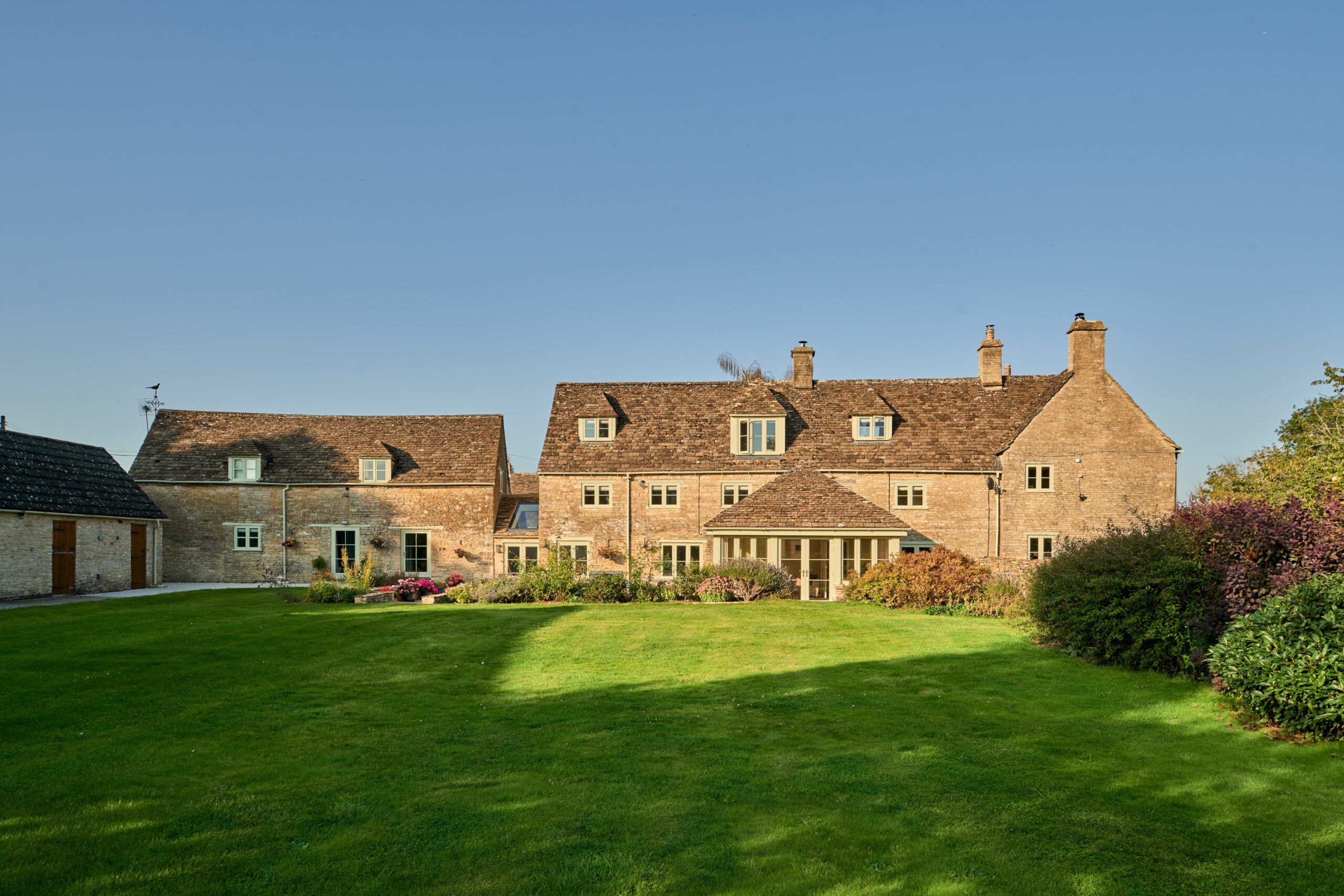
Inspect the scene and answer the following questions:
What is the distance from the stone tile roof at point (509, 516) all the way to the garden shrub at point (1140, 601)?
2344cm

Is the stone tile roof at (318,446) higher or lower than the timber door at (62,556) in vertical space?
higher

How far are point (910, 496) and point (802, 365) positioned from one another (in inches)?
311

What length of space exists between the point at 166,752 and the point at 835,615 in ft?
52.6

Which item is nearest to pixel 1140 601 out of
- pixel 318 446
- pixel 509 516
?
pixel 509 516

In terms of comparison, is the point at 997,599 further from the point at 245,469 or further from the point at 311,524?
the point at 245,469

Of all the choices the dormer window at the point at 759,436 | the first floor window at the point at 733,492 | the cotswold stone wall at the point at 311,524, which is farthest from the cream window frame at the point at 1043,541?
the cotswold stone wall at the point at 311,524

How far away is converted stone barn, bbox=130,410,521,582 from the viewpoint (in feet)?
113

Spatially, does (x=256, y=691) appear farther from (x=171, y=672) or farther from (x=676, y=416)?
(x=676, y=416)

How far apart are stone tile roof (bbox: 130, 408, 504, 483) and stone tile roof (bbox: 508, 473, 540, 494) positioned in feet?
35.2

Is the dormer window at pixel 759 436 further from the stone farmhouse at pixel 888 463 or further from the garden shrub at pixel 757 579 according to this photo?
the garden shrub at pixel 757 579

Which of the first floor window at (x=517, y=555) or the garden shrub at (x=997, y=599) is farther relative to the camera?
the first floor window at (x=517, y=555)

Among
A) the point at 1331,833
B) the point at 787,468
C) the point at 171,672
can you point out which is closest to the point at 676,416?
the point at 787,468

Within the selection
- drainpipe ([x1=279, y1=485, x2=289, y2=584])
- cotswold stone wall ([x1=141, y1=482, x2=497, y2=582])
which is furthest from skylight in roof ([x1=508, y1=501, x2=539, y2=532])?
drainpipe ([x1=279, y1=485, x2=289, y2=584])

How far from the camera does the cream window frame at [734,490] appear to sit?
1267 inches
